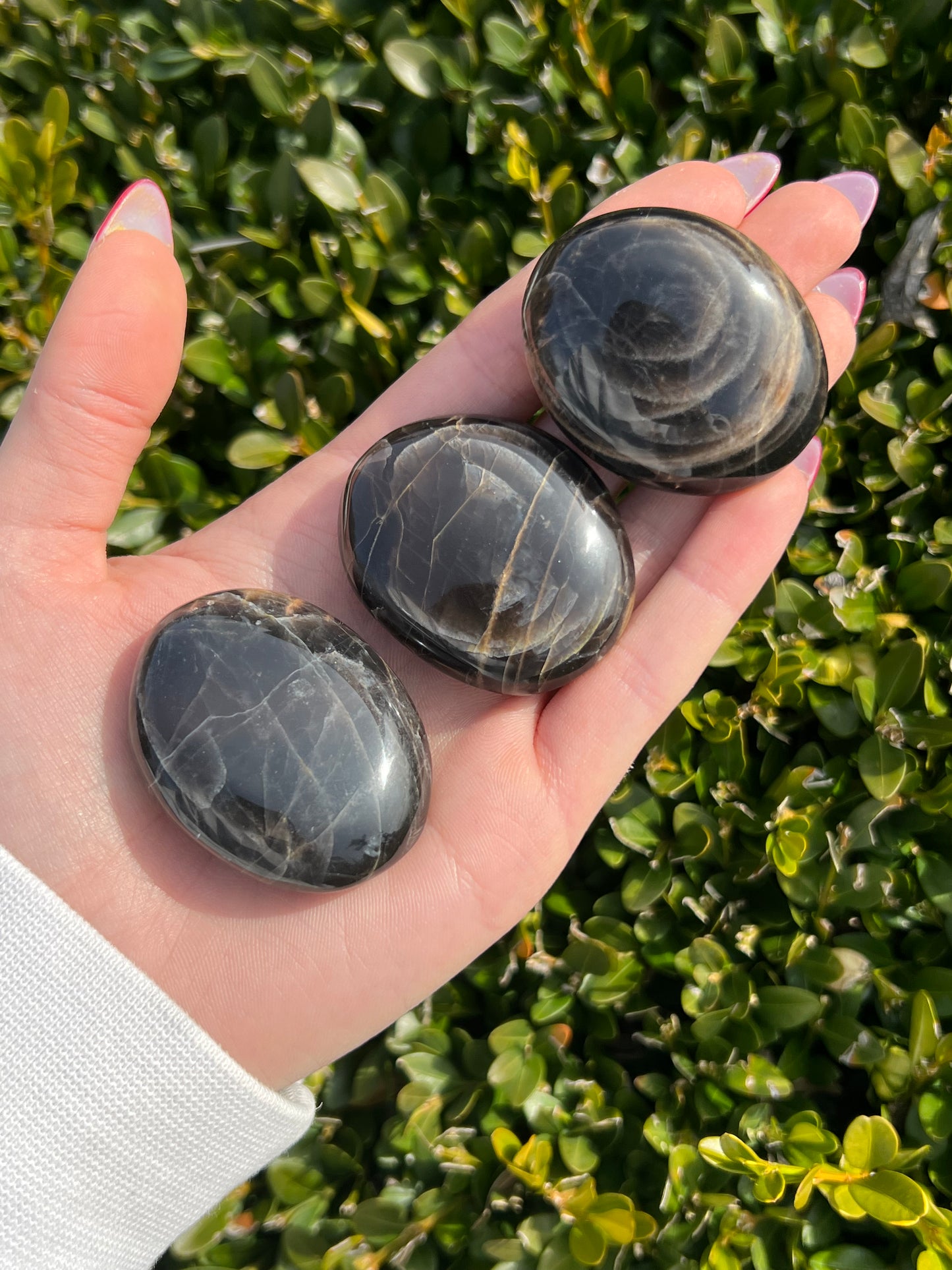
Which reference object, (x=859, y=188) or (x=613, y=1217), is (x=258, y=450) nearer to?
(x=859, y=188)

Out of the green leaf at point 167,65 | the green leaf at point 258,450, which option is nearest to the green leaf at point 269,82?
the green leaf at point 167,65

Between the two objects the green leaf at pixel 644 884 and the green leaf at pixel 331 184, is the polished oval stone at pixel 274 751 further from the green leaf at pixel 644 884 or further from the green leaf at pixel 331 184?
the green leaf at pixel 331 184

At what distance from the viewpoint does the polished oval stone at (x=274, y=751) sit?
5.34 feet

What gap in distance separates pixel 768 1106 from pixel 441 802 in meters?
0.76

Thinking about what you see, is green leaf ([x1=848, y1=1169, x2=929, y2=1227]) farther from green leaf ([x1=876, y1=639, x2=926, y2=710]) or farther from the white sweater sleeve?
the white sweater sleeve

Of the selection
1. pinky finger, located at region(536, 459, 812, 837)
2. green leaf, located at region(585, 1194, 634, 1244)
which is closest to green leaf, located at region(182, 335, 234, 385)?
pinky finger, located at region(536, 459, 812, 837)

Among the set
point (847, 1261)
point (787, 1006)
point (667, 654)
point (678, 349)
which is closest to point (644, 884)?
point (787, 1006)

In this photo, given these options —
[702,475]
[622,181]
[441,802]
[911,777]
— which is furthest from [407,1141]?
[622,181]

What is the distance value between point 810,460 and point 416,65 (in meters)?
1.15

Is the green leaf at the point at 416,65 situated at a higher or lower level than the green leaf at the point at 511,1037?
higher

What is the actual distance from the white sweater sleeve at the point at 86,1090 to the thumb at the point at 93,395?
1.94 ft

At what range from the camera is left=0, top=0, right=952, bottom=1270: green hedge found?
1682 mm

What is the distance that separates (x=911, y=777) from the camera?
1747 mm

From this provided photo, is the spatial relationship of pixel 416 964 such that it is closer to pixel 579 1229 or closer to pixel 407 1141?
pixel 407 1141
